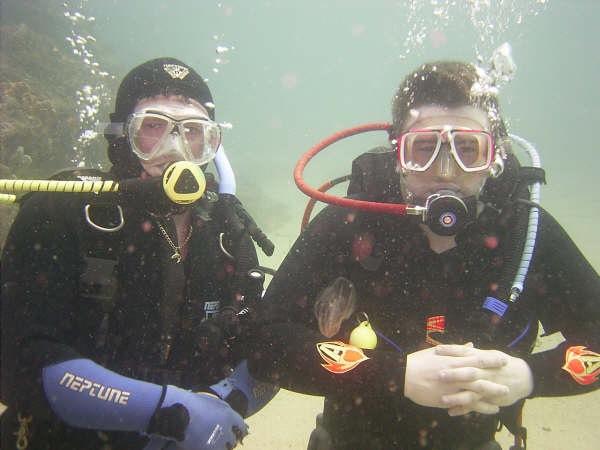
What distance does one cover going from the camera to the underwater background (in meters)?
7.05

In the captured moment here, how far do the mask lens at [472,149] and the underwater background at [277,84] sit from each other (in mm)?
499

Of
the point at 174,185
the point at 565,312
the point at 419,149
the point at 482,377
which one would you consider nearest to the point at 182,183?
the point at 174,185

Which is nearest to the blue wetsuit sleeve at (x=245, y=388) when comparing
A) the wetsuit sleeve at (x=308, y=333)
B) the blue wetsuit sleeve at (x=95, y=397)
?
the wetsuit sleeve at (x=308, y=333)

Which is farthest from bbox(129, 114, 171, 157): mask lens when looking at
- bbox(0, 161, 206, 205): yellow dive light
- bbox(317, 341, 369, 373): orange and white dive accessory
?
bbox(317, 341, 369, 373): orange and white dive accessory

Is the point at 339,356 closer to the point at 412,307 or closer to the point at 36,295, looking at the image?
the point at 412,307

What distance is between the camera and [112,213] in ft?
7.97

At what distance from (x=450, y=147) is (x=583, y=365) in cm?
135

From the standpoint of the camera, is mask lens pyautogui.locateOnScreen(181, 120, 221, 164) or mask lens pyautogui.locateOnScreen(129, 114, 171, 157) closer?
mask lens pyautogui.locateOnScreen(129, 114, 171, 157)

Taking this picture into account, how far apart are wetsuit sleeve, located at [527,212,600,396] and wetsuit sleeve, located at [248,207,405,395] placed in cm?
79

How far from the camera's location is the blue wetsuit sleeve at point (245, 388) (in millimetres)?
2388

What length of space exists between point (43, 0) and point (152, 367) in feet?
80.6

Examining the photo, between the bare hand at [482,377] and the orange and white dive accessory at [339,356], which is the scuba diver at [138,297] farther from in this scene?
the bare hand at [482,377]

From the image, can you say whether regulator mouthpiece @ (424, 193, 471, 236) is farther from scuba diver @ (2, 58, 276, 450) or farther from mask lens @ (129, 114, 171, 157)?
mask lens @ (129, 114, 171, 157)

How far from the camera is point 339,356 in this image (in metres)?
1.96
